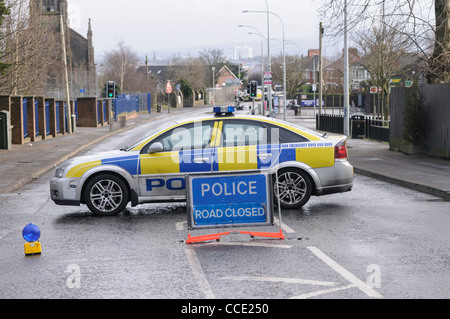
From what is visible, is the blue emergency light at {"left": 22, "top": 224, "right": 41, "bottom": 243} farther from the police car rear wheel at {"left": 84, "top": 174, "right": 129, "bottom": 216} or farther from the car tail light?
the car tail light

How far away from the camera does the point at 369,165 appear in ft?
63.0

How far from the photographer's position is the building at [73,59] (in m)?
74.8

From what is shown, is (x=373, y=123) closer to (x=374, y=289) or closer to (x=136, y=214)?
(x=136, y=214)

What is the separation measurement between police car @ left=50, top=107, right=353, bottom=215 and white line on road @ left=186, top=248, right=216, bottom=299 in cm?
283

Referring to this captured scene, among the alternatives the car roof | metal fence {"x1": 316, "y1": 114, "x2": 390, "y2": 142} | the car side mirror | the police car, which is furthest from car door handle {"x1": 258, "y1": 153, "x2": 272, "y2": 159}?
metal fence {"x1": 316, "y1": 114, "x2": 390, "y2": 142}

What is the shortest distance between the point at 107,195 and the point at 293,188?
3030 mm

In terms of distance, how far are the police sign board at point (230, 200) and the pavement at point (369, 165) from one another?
528 cm

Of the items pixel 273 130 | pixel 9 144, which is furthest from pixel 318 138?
pixel 9 144

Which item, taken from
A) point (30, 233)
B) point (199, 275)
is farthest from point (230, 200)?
point (30, 233)

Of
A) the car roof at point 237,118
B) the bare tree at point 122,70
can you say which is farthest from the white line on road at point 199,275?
the bare tree at point 122,70

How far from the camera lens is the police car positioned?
11.3 m

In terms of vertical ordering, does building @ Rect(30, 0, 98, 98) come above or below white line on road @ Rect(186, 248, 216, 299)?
above

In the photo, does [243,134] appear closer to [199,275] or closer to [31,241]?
[31,241]

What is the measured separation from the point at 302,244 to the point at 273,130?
3175mm
